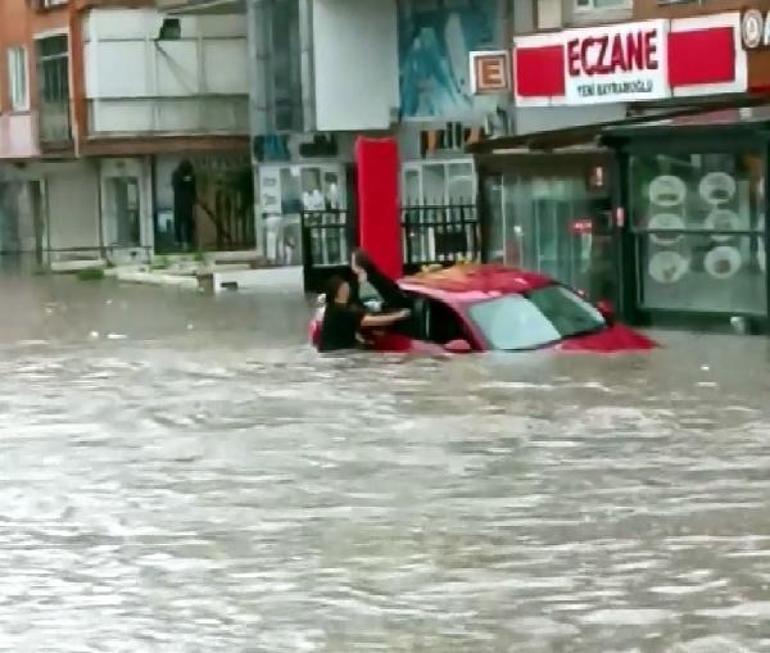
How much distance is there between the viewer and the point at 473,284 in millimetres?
22141

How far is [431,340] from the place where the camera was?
22.2m

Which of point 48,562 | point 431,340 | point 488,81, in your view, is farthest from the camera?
point 488,81

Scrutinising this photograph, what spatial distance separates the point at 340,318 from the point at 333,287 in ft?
1.45

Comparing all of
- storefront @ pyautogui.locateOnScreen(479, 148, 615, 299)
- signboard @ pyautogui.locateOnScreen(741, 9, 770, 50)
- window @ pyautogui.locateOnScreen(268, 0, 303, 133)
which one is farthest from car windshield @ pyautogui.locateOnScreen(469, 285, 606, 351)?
window @ pyautogui.locateOnScreen(268, 0, 303, 133)

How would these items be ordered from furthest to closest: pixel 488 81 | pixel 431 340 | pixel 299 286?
pixel 299 286
pixel 488 81
pixel 431 340

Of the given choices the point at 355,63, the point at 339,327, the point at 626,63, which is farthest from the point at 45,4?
the point at 339,327

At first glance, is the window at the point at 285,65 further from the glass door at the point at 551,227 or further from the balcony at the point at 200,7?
the glass door at the point at 551,227

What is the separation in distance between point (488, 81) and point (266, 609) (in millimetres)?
25218

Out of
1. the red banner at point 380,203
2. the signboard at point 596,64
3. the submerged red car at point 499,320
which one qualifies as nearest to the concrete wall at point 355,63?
the red banner at point 380,203

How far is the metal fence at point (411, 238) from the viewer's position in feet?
120

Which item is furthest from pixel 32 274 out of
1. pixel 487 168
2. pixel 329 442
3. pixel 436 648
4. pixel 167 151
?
pixel 436 648

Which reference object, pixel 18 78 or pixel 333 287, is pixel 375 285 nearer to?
pixel 333 287

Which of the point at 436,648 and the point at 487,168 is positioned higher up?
the point at 487,168

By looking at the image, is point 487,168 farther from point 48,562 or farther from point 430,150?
point 48,562
